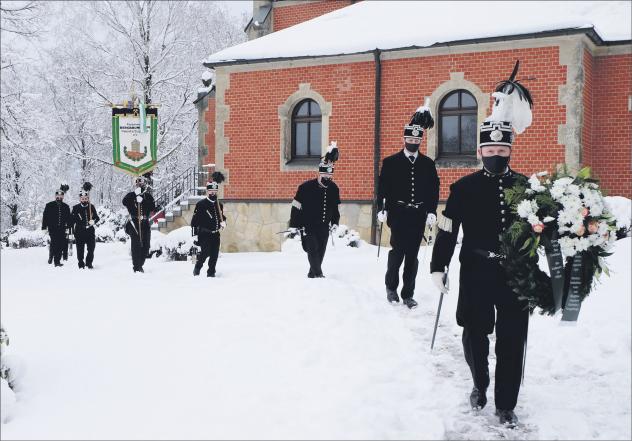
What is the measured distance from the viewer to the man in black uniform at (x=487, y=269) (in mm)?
4738

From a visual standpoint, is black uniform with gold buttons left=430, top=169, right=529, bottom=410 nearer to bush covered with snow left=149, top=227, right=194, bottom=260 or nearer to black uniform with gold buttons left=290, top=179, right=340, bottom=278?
black uniform with gold buttons left=290, top=179, right=340, bottom=278

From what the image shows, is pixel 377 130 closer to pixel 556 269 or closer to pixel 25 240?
pixel 556 269

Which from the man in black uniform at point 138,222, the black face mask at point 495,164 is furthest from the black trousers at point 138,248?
the black face mask at point 495,164

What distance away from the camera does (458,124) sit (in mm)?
14797

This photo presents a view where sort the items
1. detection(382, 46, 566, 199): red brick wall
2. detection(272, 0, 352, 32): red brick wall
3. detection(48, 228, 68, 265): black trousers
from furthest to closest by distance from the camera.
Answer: detection(272, 0, 352, 32): red brick wall
detection(48, 228, 68, 265): black trousers
detection(382, 46, 566, 199): red brick wall

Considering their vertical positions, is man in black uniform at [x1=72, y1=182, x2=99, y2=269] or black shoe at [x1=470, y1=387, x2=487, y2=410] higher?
man in black uniform at [x1=72, y1=182, x2=99, y2=269]

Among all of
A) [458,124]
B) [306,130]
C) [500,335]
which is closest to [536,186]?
[500,335]

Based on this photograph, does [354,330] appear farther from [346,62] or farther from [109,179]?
[109,179]

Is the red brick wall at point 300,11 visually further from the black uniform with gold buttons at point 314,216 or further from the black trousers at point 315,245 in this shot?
the black trousers at point 315,245

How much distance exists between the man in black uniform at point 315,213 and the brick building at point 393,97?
5248mm

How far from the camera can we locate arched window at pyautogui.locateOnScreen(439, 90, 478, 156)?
14.7m

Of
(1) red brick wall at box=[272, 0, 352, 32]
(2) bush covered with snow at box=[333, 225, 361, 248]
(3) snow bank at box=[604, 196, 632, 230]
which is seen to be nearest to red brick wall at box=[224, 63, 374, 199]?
(2) bush covered with snow at box=[333, 225, 361, 248]

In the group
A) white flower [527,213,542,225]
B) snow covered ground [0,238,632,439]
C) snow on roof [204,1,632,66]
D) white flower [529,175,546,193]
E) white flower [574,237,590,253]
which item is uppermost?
snow on roof [204,1,632,66]

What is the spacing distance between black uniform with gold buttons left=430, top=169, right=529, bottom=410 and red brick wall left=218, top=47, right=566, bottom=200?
943 centimetres
